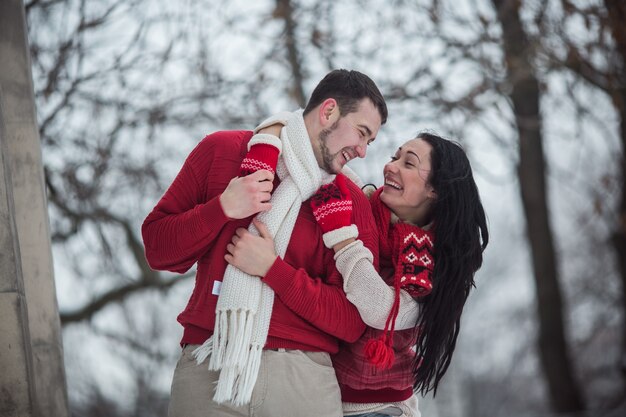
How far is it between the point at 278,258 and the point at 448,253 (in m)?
0.65

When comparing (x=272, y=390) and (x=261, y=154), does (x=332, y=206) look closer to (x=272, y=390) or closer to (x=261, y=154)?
(x=261, y=154)

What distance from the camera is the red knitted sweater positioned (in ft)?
8.09

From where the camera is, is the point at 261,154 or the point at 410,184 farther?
the point at 410,184

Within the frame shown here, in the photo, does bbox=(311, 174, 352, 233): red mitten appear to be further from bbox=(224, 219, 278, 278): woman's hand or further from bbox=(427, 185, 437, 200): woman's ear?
→ bbox=(427, 185, 437, 200): woman's ear

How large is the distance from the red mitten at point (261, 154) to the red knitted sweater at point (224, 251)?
0.12 meters

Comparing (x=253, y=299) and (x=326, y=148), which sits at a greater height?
(x=326, y=148)

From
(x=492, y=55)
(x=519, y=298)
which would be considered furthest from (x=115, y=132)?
(x=519, y=298)

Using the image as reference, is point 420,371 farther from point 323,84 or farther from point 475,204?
point 323,84

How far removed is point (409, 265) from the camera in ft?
8.65

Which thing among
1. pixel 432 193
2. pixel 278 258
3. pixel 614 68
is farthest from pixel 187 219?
pixel 614 68

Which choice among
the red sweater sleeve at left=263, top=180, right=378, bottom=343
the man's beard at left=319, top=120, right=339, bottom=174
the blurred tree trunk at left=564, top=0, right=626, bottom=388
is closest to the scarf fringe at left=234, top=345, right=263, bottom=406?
the red sweater sleeve at left=263, top=180, right=378, bottom=343

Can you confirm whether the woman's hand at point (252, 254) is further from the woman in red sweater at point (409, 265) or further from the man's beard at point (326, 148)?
the man's beard at point (326, 148)

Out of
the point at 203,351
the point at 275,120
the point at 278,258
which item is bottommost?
the point at 203,351

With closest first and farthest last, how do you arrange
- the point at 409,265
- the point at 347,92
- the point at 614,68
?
the point at 409,265, the point at 347,92, the point at 614,68
